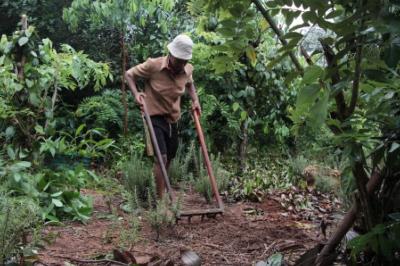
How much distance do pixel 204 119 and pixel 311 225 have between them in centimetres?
296

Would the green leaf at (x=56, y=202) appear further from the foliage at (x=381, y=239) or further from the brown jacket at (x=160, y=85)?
the foliage at (x=381, y=239)

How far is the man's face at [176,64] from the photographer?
5090 mm

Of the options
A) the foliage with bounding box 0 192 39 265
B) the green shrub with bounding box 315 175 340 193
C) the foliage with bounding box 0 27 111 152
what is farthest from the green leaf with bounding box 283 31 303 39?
the green shrub with bounding box 315 175 340 193

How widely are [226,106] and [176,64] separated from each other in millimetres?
2115

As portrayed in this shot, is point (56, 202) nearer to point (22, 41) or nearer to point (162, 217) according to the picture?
point (162, 217)

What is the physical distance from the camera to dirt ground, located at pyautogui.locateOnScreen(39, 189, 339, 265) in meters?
3.43

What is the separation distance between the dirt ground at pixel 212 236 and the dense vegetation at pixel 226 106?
182 mm

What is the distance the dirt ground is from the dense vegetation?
18cm

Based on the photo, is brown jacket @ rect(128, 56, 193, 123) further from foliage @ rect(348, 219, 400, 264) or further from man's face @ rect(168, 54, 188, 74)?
foliage @ rect(348, 219, 400, 264)

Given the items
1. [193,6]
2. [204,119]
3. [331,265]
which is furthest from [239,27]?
→ [204,119]

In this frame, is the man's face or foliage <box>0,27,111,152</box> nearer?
foliage <box>0,27,111,152</box>

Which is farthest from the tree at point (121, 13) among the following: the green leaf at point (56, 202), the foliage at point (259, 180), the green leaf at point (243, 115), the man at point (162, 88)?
the green leaf at point (56, 202)

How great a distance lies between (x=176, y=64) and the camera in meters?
5.14

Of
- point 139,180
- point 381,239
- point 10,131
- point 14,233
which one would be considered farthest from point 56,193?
point 381,239
